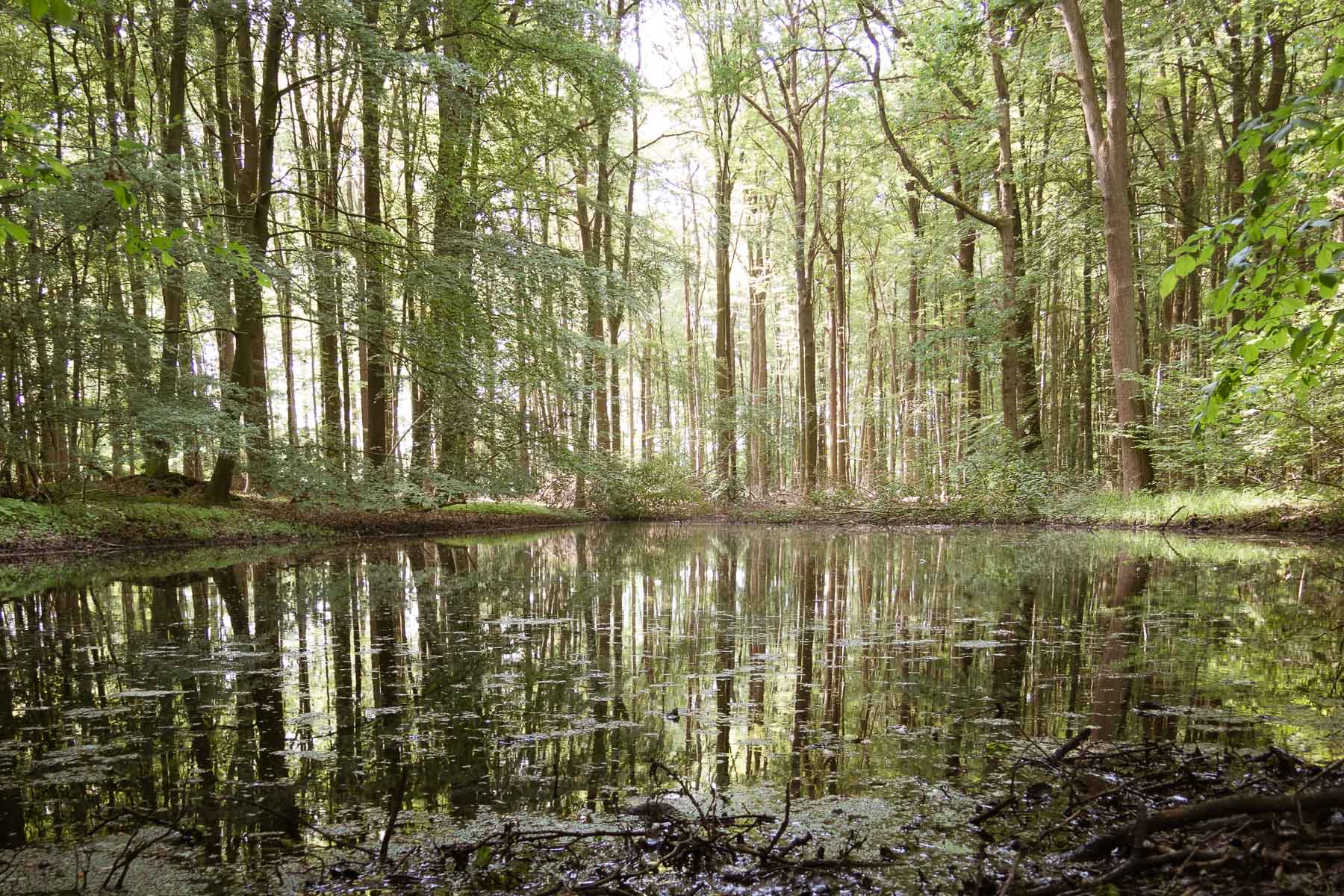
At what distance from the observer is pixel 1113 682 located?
3.91 meters

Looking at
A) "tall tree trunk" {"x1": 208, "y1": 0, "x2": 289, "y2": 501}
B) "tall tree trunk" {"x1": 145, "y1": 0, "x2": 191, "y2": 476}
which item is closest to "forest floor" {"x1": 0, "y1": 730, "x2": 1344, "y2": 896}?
"tall tree trunk" {"x1": 145, "y1": 0, "x2": 191, "y2": 476}

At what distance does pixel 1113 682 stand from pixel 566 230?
2474cm

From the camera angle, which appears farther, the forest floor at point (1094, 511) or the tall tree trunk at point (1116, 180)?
the tall tree trunk at point (1116, 180)

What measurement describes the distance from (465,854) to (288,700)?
247 cm

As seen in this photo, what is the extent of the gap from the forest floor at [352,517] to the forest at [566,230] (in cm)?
68

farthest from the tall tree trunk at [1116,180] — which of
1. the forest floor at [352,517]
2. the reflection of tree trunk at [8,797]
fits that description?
the reflection of tree trunk at [8,797]

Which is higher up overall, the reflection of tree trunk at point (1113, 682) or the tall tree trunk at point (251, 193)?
the tall tree trunk at point (251, 193)

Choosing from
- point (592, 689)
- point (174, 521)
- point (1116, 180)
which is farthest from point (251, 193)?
point (1116, 180)

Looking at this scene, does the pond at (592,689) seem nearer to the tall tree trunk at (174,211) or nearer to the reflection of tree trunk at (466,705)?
the reflection of tree trunk at (466,705)

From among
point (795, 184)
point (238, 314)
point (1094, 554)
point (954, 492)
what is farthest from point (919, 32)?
point (238, 314)

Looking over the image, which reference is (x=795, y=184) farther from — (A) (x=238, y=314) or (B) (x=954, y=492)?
(A) (x=238, y=314)

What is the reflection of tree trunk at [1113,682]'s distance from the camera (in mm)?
3213

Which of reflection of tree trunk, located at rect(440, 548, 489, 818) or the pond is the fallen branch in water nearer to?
the pond

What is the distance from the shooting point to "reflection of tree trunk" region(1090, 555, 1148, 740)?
3.21m
